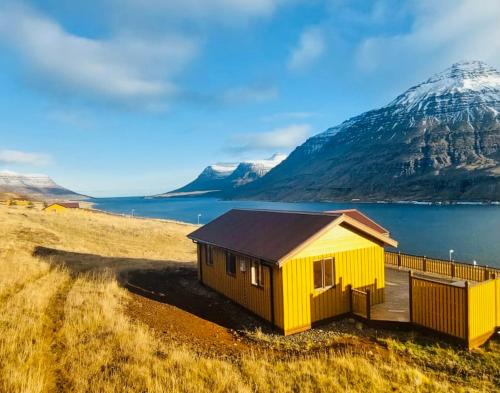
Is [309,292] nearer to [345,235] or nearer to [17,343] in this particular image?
[345,235]

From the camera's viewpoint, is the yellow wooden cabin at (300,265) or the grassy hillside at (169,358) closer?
the grassy hillside at (169,358)

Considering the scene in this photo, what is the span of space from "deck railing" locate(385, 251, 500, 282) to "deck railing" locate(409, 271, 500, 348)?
6.09m

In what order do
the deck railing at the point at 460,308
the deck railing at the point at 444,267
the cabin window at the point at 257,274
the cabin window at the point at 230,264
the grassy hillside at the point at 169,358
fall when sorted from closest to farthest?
the grassy hillside at the point at 169,358, the deck railing at the point at 460,308, the cabin window at the point at 257,274, the cabin window at the point at 230,264, the deck railing at the point at 444,267

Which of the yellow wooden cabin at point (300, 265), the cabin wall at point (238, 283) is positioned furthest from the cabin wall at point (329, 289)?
Answer: the cabin wall at point (238, 283)

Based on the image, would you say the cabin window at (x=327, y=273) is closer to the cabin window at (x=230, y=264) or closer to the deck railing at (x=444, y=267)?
the cabin window at (x=230, y=264)

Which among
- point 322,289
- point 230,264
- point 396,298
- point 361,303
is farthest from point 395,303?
point 230,264

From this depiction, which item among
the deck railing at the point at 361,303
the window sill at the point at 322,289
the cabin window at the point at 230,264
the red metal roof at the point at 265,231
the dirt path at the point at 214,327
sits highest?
the red metal roof at the point at 265,231

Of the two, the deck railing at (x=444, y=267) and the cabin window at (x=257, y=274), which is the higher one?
the cabin window at (x=257, y=274)

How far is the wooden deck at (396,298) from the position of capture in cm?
1411

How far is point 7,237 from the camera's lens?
27.9 metres

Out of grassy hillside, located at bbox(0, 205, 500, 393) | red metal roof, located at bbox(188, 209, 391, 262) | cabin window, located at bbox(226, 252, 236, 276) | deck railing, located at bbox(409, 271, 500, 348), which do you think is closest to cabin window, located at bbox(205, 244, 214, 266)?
red metal roof, located at bbox(188, 209, 391, 262)

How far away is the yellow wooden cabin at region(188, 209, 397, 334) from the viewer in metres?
13.7

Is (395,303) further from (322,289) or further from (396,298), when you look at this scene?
(322,289)

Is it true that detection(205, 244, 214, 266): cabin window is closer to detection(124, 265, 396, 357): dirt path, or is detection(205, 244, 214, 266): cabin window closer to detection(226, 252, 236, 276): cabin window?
detection(124, 265, 396, 357): dirt path
